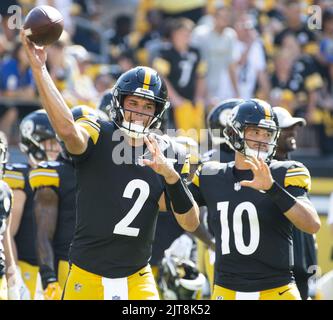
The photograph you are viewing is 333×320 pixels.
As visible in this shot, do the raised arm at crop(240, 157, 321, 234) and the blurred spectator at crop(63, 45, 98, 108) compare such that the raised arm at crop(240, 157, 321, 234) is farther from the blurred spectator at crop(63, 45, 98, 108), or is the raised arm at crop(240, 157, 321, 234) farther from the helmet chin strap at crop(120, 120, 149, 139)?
the blurred spectator at crop(63, 45, 98, 108)

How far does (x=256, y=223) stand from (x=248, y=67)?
663 centimetres

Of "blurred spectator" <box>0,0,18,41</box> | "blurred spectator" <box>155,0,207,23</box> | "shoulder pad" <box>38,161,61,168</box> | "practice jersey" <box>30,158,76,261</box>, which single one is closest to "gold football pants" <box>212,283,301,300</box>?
"practice jersey" <box>30,158,76,261</box>

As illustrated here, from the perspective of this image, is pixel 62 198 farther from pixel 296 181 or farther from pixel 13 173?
pixel 296 181

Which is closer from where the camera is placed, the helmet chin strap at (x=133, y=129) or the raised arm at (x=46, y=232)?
the helmet chin strap at (x=133, y=129)

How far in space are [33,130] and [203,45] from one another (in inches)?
195

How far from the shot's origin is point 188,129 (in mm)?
11086

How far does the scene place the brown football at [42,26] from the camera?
16.0 ft

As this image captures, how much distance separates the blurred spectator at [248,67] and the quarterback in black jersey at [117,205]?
6.39 metres

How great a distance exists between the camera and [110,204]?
5.32 metres

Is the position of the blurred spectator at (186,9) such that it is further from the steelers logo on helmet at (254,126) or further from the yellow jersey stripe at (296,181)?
the yellow jersey stripe at (296,181)

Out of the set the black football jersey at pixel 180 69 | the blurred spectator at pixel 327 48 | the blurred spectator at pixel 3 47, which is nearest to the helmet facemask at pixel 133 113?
the black football jersey at pixel 180 69

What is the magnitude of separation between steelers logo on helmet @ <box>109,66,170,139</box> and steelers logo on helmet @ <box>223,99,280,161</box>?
0.45 metres

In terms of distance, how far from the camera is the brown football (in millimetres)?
4887
